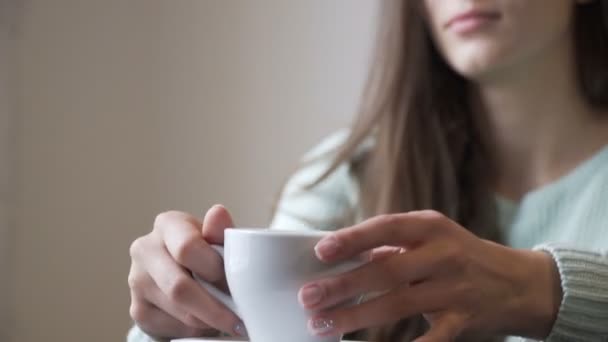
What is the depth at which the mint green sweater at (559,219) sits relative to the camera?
60 centimetres

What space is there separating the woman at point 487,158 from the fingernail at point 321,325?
0.13 meters

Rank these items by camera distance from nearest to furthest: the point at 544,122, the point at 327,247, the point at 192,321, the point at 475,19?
the point at 327,247 → the point at 192,321 → the point at 475,19 → the point at 544,122

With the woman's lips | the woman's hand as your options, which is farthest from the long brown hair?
the woman's hand

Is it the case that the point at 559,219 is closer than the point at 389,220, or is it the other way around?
the point at 389,220

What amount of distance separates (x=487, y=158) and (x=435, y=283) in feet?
2.03

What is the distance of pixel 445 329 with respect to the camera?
0.50 metres

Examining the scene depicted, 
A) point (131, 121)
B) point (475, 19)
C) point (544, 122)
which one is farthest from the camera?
point (131, 121)

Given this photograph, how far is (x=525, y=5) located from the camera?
0.90 meters

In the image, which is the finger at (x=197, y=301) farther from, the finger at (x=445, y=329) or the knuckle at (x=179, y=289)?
the finger at (x=445, y=329)

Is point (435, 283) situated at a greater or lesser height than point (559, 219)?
greater

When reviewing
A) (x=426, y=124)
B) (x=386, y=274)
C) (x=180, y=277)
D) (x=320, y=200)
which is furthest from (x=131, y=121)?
(x=386, y=274)

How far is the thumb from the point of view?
533 millimetres

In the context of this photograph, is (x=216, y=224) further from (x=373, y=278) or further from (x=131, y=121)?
(x=131, y=121)

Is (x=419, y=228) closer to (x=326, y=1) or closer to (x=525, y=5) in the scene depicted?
(x=525, y=5)
